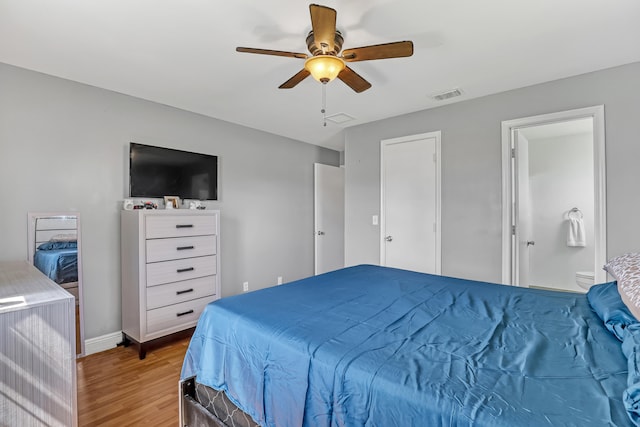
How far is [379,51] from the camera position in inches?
65.7

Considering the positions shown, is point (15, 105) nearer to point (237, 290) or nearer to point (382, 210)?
point (237, 290)

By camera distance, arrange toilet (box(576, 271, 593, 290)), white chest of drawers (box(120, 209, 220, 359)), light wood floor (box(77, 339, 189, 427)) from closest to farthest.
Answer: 1. light wood floor (box(77, 339, 189, 427))
2. white chest of drawers (box(120, 209, 220, 359))
3. toilet (box(576, 271, 593, 290))

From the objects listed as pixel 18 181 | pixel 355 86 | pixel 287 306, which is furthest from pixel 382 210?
pixel 18 181

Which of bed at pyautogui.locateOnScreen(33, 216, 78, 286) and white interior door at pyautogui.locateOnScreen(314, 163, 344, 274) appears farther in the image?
white interior door at pyautogui.locateOnScreen(314, 163, 344, 274)

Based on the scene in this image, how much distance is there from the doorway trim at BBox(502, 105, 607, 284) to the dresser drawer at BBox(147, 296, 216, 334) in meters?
2.91

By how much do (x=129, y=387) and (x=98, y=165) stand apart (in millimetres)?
1865

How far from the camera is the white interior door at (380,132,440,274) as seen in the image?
329 cm

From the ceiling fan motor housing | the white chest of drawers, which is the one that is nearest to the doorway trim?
the ceiling fan motor housing

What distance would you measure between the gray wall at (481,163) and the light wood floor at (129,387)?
2.33 meters

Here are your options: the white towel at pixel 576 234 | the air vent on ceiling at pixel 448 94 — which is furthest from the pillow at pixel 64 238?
the white towel at pixel 576 234

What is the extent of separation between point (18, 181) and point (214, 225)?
150cm

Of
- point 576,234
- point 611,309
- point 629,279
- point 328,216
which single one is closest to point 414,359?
point 611,309

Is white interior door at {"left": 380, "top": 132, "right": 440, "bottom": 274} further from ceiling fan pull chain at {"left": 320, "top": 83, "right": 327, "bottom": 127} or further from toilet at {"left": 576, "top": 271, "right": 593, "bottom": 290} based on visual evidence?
toilet at {"left": 576, "top": 271, "right": 593, "bottom": 290}

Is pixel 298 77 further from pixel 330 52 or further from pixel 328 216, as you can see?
pixel 328 216
